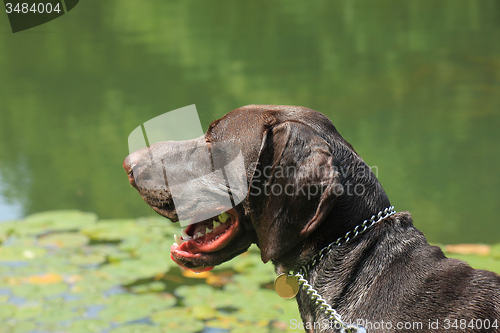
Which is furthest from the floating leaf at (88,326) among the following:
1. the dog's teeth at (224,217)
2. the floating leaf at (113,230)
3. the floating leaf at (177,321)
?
the dog's teeth at (224,217)

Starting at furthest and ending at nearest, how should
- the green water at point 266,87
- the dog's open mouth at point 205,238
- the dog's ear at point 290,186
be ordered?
the green water at point 266,87 < the dog's open mouth at point 205,238 < the dog's ear at point 290,186

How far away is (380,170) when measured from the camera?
7.58 metres

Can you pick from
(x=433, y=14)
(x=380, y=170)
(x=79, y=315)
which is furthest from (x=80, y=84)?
(x=433, y=14)

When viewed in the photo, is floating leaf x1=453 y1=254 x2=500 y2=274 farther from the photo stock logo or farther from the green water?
the photo stock logo

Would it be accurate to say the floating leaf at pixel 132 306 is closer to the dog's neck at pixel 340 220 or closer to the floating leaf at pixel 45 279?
the floating leaf at pixel 45 279

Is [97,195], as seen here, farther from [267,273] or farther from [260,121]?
[260,121]

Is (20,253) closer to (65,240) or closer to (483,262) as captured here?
(65,240)

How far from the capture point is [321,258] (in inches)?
90.7

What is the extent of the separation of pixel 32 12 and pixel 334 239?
15.2 meters

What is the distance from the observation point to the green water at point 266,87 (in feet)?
23.1

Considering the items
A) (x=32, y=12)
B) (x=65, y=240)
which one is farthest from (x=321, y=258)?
(x=32, y=12)

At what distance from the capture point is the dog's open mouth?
2537 millimetres

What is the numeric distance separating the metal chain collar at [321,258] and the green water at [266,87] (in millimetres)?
1177

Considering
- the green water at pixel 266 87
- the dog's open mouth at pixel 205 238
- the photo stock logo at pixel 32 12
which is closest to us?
the dog's open mouth at pixel 205 238
